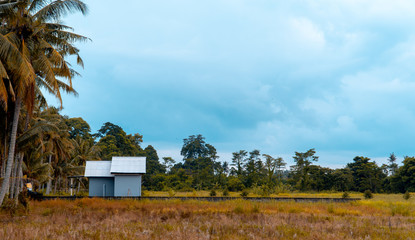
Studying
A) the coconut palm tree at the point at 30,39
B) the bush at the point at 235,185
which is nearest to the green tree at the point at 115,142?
the bush at the point at 235,185

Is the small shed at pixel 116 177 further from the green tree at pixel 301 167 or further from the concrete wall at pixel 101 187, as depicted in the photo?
the green tree at pixel 301 167

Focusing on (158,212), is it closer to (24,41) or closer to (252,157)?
(24,41)

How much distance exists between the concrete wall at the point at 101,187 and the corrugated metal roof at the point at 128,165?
185 cm

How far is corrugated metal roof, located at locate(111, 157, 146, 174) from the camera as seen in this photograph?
1157 inches

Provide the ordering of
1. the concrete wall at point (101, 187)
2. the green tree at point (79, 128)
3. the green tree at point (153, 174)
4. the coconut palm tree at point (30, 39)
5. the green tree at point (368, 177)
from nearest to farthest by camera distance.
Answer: the coconut palm tree at point (30, 39) → the concrete wall at point (101, 187) → the green tree at point (368, 177) → the green tree at point (153, 174) → the green tree at point (79, 128)

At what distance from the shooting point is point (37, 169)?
2891 centimetres

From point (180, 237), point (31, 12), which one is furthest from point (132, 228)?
point (31, 12)

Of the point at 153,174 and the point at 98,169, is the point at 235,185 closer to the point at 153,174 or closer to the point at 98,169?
the point at 153,174

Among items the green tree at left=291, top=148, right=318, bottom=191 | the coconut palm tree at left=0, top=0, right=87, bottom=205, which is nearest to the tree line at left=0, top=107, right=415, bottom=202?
the green tree at left=291, top=148, right=318, bottom=191

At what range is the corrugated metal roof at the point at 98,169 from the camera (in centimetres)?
3062

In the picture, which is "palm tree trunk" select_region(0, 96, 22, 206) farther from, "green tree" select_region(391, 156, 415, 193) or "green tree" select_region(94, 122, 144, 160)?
"green tree" select_region(391, 156, 415, 193)

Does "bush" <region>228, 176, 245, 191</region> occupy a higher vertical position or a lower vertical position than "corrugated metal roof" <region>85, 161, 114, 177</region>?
lower

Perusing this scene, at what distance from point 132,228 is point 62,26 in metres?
12.7

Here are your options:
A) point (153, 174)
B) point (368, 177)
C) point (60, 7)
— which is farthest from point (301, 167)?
point (60, 7)
